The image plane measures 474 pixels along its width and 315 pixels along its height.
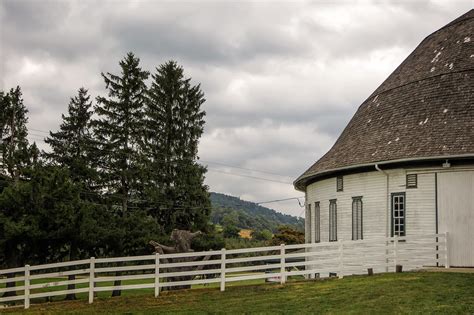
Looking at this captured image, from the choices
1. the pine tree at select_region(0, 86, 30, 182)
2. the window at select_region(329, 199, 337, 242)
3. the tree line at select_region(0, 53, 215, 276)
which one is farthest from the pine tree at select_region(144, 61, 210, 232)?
the window at select_region(329, 199, 337, 242)

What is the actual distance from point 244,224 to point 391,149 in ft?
410

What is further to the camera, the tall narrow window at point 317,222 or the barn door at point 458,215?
the tall narrow window at point 317,222

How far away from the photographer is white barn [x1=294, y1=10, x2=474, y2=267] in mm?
22516

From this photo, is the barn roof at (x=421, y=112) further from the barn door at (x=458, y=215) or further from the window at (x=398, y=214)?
the window at (x=398, y=214)

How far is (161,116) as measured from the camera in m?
50.5

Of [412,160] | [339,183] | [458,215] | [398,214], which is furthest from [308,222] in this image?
[458,215]

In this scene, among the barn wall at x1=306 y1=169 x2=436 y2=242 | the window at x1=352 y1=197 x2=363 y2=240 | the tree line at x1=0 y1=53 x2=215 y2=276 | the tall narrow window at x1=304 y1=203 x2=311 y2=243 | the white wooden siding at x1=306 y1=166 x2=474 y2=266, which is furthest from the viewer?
the tree line at x1=0 y1=53 x2=215 y2=276

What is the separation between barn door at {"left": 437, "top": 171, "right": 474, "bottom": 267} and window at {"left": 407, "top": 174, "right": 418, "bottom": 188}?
1.03 m

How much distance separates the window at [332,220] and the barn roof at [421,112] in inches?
54.2

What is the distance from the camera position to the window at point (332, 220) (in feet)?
88.7

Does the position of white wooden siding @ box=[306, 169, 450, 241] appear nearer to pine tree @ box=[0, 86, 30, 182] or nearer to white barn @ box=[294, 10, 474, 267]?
white barn @ box=[294, 10, 474, 267]

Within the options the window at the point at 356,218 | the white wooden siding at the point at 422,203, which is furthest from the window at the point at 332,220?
the window at the point at 356,218

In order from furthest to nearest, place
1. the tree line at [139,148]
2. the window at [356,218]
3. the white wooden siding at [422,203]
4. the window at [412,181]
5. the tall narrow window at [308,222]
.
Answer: the tree line at [139,148]
the tall narrow window at [308,222]
the window at [356,218]
the window at [412,181]
the white wooden siding at [422,203]

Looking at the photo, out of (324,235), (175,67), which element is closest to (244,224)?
(175,67)
